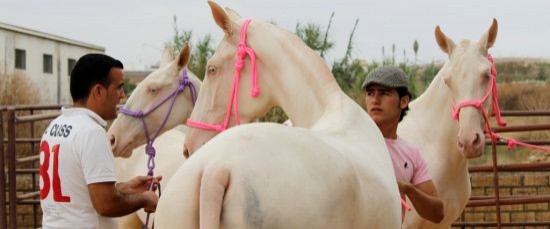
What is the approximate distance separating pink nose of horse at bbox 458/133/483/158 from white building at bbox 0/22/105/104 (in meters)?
18.8

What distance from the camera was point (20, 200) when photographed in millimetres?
6992

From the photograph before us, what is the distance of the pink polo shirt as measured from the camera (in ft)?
12.0

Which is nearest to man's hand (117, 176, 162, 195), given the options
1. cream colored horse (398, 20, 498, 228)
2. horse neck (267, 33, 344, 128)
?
horse neck (267, 33, 344, 128)

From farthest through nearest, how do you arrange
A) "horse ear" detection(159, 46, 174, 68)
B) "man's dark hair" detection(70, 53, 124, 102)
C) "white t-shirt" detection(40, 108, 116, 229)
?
"horse ear" detection(159, 46, 174, 68) < "man's dark hair" detection(70, 53, 124, 102) < "white t-shirt" detection(40, 108, 116, 229)

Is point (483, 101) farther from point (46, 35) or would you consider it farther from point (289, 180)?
point (46, 35)

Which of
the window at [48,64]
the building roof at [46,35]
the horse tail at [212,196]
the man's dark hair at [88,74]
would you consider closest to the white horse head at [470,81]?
the man's dark hair at [88,74]

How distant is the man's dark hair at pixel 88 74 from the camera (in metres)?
3.23

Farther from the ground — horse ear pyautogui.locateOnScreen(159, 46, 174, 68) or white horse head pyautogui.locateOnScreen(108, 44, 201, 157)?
horse ear pyautogui.locateOnScreen(159, 46, 174, 68)

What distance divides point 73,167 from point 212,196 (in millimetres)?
962

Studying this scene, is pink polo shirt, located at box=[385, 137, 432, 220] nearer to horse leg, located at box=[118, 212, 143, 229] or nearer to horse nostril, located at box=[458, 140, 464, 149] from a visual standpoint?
horse nostril, located at box=[458, 140, 464, 149]

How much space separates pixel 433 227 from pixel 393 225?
216cm

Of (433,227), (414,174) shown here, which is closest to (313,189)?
(414,174)

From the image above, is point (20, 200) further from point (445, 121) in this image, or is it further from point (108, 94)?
point (108, 94)

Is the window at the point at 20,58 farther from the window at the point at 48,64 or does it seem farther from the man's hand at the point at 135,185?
the man's hand at the point at 135,185
